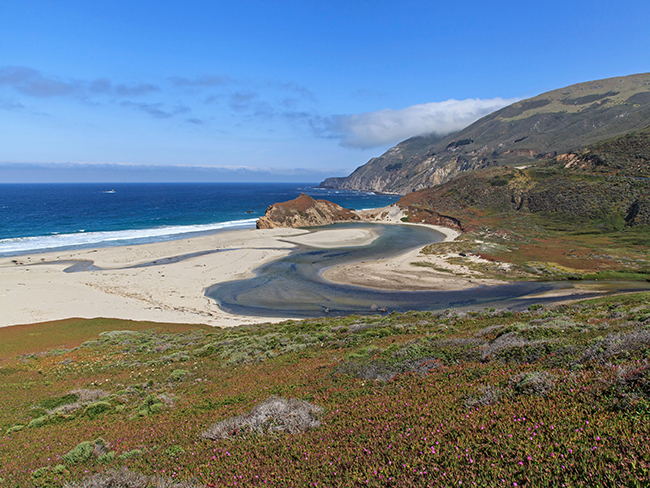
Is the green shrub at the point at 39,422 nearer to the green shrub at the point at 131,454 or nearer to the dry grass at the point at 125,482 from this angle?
the green shrub at the point at 131,454

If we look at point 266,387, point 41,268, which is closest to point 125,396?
point 266,387

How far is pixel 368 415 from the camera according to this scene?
698cm

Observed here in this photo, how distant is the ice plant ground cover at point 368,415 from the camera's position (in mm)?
4578

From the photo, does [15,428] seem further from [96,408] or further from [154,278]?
[154,278]

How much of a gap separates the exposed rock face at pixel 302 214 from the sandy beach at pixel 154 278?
22.4 meters

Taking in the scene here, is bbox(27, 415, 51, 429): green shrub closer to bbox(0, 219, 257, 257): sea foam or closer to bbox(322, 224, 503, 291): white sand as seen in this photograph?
bbox(322, 224, 503, 291): white sand

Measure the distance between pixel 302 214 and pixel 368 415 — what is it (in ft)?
283

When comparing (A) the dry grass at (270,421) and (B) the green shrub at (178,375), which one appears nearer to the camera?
(A) the dry grass at (270,421)

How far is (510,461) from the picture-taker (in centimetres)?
443

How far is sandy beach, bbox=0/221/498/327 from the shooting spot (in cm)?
2911

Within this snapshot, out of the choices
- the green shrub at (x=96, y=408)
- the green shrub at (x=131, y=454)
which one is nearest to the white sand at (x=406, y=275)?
the green shrub at (x=96, y=408)

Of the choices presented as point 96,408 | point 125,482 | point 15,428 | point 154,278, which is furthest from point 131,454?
point 154,278

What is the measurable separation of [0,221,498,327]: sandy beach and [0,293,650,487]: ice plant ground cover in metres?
15.3

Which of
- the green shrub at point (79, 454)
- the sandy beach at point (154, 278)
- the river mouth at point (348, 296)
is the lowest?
the river mouth at point (348, 296)
